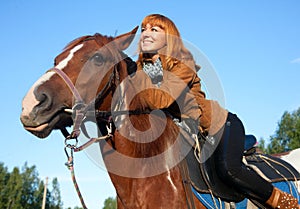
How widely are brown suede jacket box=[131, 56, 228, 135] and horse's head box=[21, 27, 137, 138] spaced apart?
35 cm

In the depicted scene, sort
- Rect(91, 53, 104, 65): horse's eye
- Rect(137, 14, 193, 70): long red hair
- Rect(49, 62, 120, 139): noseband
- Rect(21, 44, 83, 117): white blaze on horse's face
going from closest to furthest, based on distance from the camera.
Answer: Rect(21, 44, 83, 117): white blaze on horse's face < Rect(49, 62, 120, 139): noseband < Rect(91, 53, 104, 65): horse's eye < Rect(137, 14, 193, 70): long red hair

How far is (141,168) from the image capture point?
16.0 feet

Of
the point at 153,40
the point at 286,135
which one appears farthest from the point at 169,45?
the point at 286,135

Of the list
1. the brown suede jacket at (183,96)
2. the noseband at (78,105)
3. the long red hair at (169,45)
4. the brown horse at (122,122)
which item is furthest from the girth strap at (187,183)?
the long red hair at (169,45)

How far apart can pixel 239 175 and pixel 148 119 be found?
4.04 ft

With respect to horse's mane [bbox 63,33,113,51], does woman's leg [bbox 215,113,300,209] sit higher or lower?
lower

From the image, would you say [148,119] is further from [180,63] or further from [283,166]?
[283,166]

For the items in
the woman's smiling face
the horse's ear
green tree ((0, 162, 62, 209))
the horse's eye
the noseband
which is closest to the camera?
the noseband

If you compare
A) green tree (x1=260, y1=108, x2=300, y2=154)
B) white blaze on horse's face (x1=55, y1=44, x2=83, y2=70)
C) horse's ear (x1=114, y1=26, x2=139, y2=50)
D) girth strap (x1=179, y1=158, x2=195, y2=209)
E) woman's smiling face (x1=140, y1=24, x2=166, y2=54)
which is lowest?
girth strap (x1=179, y1=158, x2=195, y2=209)

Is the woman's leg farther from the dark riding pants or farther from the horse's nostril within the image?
the horse's nostril

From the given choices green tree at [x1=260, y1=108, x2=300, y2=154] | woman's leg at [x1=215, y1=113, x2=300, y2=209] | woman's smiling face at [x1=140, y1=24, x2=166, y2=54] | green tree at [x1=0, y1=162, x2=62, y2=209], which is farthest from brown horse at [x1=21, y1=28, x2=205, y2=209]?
green tree at [x1=0, y1=162, x2=62, y2=209]

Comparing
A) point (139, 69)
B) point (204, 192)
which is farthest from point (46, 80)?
point (204, 192)

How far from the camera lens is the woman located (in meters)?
4.95

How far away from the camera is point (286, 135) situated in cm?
5100
